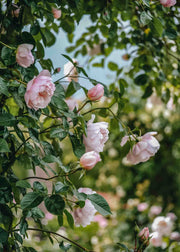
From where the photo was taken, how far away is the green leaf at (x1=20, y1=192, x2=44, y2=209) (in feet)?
2.31

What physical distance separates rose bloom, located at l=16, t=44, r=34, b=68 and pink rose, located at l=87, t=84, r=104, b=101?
0.54ft

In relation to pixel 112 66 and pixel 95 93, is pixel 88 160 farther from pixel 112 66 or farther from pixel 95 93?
pixel 112 66

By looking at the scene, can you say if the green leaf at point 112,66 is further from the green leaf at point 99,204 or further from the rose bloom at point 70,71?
the green leaf at point 99,204

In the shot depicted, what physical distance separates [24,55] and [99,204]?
377mm

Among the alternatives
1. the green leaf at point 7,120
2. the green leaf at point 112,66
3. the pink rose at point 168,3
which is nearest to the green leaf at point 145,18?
the pink rose at point 168,3

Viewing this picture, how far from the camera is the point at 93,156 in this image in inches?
32.1

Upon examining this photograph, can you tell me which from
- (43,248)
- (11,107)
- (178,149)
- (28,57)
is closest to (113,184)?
(178,149)

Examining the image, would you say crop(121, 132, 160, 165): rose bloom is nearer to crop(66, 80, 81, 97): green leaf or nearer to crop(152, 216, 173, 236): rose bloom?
crop(66, 80, 81, 97): green leaf

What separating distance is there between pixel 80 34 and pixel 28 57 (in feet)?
3.09

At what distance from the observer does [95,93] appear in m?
0.88

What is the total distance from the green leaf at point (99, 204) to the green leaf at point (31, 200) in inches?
5.1

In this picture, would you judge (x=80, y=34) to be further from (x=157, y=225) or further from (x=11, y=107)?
(x=157, y=225)

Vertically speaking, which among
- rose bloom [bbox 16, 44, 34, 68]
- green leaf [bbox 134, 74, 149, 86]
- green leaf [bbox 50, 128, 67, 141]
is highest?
rose bloom [bbox 16, 44, 34, 68]

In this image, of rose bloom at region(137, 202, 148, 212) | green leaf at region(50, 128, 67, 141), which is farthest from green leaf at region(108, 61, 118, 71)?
rose bloom at region(137, 202, 148, 212)
